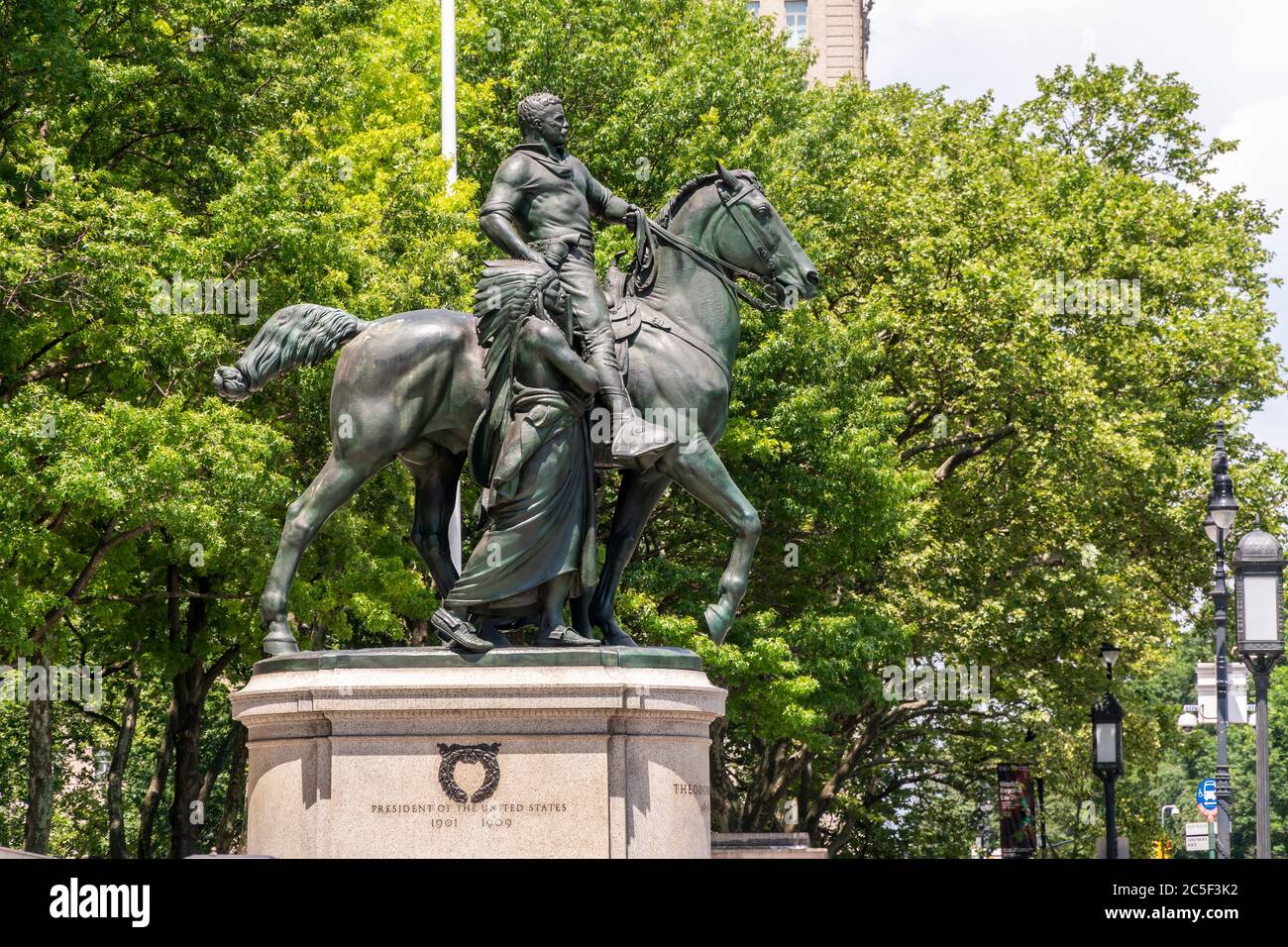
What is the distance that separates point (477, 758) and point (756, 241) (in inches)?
183

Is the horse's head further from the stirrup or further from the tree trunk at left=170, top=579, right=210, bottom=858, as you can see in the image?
the tree trunk at left=170, top=579, right=210, bottom=858

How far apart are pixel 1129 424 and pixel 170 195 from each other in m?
18.1

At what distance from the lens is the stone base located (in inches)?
476

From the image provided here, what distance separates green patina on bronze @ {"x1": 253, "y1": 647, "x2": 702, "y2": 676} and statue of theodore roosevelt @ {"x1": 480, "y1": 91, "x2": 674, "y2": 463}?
1507 millimetres

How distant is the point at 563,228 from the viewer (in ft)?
45.2

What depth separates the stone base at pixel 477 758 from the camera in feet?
39.7

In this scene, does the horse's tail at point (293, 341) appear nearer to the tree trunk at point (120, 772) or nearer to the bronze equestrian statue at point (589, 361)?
the bronze equestrian statue at point (589, 361)

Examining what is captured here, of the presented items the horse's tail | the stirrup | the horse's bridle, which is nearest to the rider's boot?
the stirrup

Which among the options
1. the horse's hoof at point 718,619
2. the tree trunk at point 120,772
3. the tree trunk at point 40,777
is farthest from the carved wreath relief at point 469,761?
the tree trunk at point 120,772

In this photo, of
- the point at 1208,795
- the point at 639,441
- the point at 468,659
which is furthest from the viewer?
the point at 1208,795

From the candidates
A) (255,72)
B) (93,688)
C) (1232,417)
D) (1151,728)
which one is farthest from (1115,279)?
(93,688)

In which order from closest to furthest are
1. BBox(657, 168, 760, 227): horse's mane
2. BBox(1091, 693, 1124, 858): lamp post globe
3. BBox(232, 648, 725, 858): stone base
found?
1. BBox(232, 648, 725, 858): stone base
2. BBox(657, 168, 760, 227): horse's mane
3. BBox(1091, 693, 1124, 858): lamp post globe

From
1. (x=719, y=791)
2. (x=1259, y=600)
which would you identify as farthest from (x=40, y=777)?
(x=1259, y=600)

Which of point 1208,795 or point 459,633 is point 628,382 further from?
point 1208,795
